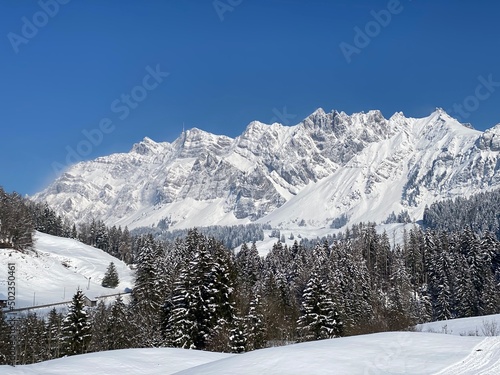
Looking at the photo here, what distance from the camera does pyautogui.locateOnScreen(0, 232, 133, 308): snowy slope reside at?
8481cm

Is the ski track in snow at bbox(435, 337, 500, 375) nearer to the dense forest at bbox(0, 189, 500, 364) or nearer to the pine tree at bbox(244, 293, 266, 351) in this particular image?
the dense forest at bbox(0, 189, 500, 364)

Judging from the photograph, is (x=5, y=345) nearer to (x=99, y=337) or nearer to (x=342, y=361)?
(x=99, y=337)

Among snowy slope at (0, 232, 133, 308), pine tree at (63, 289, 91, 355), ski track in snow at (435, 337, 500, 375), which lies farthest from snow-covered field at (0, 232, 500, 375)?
snowy slope at (0, 232, 133, 308)

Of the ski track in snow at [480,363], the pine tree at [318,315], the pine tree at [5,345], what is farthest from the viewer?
the pine tree at [5,345]

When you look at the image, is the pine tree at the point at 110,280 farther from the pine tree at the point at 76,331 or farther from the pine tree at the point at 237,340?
the pine tree at the point at 237,340

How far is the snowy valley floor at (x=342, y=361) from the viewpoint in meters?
13.0

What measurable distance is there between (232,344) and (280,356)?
2280 cm

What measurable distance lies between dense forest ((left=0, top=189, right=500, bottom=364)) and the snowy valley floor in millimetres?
19626

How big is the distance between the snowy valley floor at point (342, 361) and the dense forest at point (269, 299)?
19.6 metres

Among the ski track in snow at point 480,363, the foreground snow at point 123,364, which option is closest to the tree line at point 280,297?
the foreground snow at point 123,364

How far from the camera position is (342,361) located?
44.9 feet

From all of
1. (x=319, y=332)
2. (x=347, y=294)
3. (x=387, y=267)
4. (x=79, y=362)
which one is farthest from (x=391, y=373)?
(x=387, y=267)

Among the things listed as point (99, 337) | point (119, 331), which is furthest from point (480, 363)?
point (99, 337)

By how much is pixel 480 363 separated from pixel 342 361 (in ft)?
11.7
